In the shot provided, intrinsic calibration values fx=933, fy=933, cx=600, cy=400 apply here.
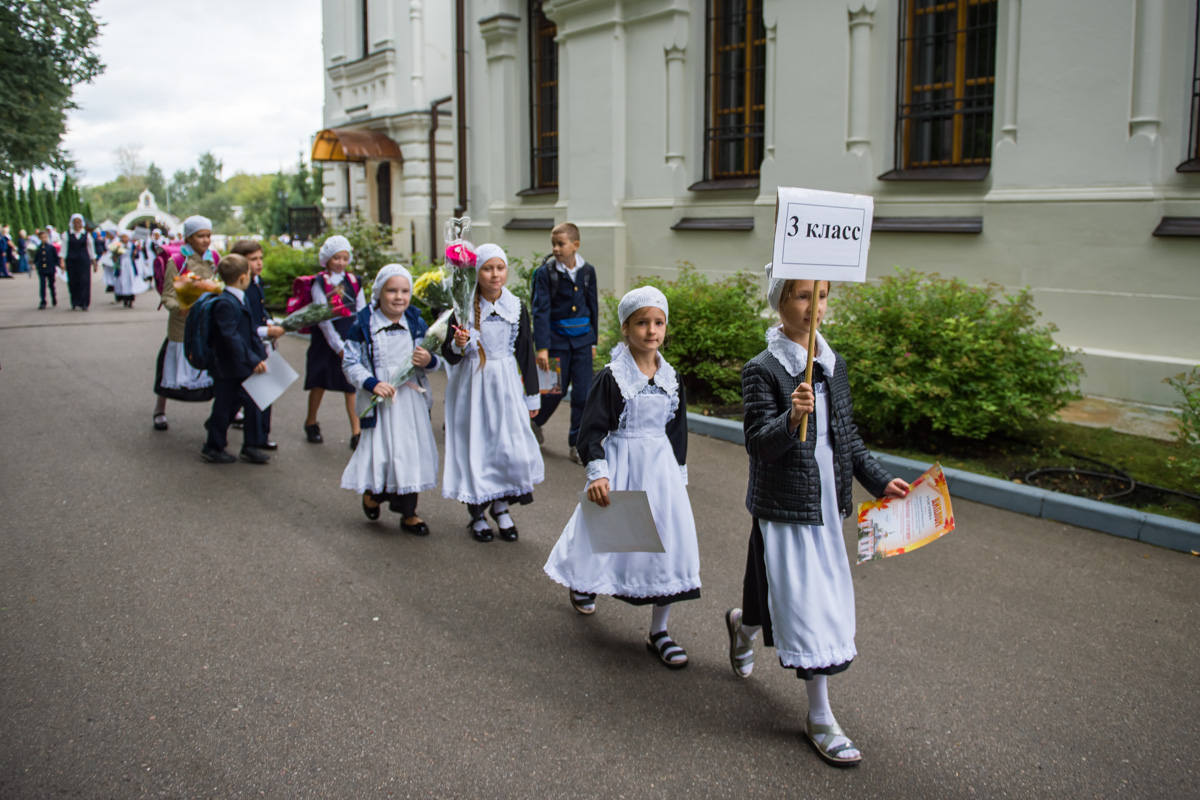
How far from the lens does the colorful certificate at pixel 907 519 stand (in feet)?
11.1

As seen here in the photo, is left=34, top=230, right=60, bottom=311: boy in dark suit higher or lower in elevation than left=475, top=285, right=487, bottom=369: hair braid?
higher

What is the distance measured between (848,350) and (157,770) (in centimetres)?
588

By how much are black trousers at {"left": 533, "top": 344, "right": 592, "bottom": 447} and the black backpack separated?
2.82 m

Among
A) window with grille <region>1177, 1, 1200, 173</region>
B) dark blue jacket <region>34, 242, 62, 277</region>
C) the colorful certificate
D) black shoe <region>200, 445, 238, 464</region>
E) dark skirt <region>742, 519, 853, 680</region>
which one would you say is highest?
window with grille <region>1177, 1, 1200, 173</region>

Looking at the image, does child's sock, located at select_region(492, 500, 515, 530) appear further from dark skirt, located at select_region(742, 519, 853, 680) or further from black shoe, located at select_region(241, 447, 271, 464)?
black shoe, located at select_region(241, 447, 271, 464)

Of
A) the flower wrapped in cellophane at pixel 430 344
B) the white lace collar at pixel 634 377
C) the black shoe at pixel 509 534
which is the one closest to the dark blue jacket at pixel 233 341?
the flower wrapped in cellophane at pixel 430 344

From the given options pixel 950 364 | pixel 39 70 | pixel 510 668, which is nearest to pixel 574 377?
pixel 950 364

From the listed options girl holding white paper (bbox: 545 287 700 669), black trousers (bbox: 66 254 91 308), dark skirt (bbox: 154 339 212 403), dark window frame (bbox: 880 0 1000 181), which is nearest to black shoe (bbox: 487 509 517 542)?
girl holding white paper (bbox: 545 287 700 669)

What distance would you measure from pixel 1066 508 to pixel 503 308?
3945mm

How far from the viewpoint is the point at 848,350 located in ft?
25.1

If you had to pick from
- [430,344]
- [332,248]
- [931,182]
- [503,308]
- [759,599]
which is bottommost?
[759,599]

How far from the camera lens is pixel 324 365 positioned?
8.49 m

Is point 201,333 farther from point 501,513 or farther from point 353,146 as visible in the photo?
point 353,146

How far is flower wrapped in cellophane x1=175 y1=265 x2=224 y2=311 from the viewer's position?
26.1 ft
